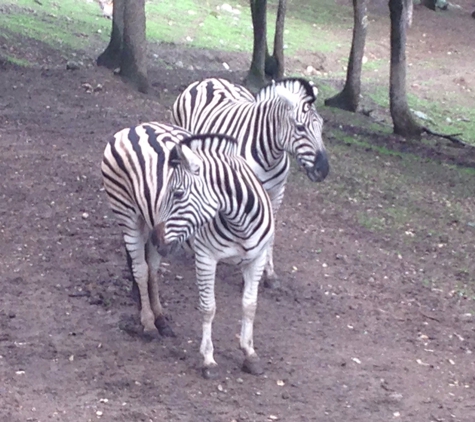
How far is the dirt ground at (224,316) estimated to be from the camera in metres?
5.24

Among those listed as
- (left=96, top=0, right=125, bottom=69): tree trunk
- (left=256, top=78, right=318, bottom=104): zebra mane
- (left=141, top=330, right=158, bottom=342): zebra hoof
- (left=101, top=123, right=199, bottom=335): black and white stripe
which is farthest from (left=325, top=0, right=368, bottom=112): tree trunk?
(left=141, top=330, right=158, bottom=342): zebra hoof

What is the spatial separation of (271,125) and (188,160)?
1920 millimetres

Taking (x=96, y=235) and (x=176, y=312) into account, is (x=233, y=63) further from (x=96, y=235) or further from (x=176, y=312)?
(x=176, y=312)

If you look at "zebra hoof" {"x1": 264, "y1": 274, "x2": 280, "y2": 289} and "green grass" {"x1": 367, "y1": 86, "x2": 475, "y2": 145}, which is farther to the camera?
"green grass" {"x1": 367, "y1": 86, "x2": 475, "y2": 145}

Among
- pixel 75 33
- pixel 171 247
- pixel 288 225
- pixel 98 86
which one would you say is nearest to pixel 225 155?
pixel 171 247

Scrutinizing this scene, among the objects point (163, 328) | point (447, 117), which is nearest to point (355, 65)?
point (447, 117)

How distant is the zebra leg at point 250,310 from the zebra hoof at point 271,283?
5.53 ft

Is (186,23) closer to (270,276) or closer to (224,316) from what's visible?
(270,276)

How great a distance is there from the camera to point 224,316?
21.7 feet

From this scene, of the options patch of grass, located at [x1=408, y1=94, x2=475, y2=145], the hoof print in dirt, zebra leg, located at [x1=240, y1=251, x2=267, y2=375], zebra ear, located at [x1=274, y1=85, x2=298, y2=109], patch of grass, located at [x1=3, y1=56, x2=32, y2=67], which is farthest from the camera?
patch of grass, located at [x1=408, y1=94, x2=475, y2=145]

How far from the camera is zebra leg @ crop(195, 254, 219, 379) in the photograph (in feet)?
17.7

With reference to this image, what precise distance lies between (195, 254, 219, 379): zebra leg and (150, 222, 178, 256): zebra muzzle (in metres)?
0.41

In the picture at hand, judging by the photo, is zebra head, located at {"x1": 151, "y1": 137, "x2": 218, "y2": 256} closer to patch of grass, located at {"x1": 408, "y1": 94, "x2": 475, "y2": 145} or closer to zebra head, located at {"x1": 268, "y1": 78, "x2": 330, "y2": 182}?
zebra head, located at {"x1": 268, "y1": 78, "x2": 330, "y2": 182}

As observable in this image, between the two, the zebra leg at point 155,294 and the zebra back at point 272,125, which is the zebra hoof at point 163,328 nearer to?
the zebra leg at point 155,294
